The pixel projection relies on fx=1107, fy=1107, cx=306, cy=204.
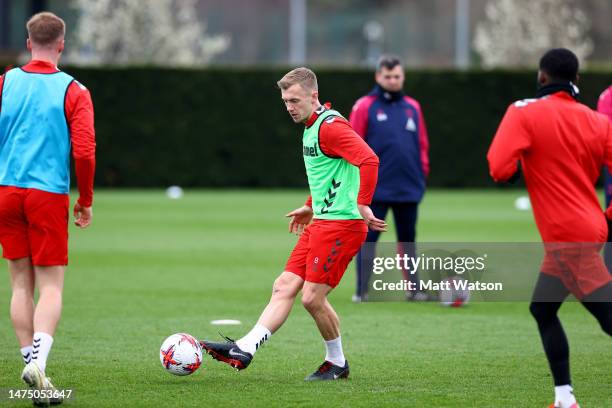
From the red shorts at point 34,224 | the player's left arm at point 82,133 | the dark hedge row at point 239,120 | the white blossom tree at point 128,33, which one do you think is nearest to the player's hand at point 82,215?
the player's left arm at point 82,133

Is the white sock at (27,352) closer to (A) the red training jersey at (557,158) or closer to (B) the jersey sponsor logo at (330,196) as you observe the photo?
(B) the jersey sponsor logo at (330,196)

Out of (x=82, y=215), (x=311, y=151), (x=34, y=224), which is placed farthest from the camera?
(x=311, y=151)

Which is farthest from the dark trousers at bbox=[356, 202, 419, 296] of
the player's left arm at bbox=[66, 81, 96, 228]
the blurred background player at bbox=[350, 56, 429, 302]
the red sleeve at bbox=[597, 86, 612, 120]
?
the player's left arm at bbox=[66, 81, 96, 228]

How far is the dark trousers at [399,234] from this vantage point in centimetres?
1146

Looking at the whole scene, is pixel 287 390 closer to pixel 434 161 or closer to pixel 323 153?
pixel 323 153

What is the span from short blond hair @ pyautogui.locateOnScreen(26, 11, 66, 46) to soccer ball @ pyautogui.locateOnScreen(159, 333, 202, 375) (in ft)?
7.07

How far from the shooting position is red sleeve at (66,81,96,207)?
22.1 ft

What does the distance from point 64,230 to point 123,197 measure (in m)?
20.2

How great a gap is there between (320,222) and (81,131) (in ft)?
5.67

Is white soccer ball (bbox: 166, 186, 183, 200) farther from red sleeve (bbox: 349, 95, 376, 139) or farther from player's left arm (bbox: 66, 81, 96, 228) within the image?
player's left arm (bbox: 66, 81, 96, 228)

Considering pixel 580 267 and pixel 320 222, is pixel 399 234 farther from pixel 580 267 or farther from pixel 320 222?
pixel 580 267

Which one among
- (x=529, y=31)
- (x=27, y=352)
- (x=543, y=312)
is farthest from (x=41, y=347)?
(x=529, y=31)

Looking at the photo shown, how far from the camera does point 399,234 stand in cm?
1164

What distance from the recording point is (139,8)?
48.3 m
